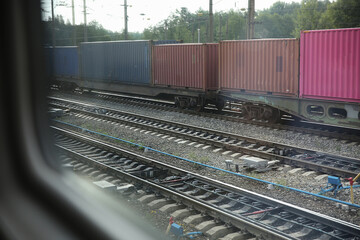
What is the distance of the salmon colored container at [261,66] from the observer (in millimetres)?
11883

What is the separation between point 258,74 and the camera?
13.0 meters

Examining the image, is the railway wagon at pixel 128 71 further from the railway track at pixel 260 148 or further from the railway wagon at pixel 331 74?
the railway wagon at pixel 331 74

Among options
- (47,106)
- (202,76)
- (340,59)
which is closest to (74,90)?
(202,76)

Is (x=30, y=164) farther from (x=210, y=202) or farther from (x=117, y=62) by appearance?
(x=117, y=62)

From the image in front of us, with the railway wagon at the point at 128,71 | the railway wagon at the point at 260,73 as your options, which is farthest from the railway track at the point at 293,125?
the railway wagon at the point at 128,71

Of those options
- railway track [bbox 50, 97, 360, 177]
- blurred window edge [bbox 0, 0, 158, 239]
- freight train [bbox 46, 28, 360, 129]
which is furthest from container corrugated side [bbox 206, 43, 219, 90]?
blurred window edge [bbox 0, 0, 158, 239]

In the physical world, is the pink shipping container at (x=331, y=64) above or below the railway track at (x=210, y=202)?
above

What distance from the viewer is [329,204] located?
5664 millimetres

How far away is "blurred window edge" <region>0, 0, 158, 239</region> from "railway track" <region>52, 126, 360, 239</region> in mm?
691

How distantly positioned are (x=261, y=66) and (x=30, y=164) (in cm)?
1106

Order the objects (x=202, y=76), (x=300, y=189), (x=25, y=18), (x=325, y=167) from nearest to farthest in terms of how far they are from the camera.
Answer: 1. (x=25, y=18)
2. (x=300, y=189)
3. (x=325, y=167)
4. (x=202, y=76)

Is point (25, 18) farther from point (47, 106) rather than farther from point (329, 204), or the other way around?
point (329, 204)

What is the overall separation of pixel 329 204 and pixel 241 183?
1517mm

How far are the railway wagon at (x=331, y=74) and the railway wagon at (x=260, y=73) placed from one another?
428 mm
